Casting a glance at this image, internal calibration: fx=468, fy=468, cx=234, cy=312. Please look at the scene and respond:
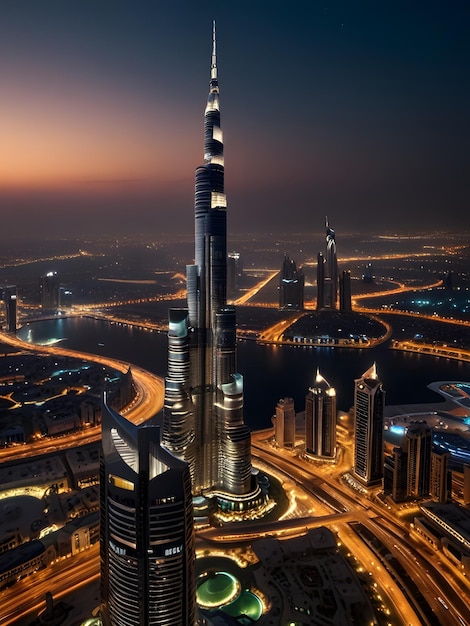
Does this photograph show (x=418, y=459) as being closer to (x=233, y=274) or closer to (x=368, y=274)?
(x=233, y=274)

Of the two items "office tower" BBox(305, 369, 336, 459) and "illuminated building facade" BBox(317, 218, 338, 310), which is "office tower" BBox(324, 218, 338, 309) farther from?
"office tower" BBox(305, 369, 336, 459)

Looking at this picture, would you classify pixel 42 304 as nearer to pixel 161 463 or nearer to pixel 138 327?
pixel 138 327

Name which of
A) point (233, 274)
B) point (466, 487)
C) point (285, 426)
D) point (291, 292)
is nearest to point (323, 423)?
point (285, 426)

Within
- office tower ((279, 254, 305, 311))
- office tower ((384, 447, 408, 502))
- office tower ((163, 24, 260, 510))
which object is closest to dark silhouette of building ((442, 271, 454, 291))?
office tower ((279, 254, 305, 311))

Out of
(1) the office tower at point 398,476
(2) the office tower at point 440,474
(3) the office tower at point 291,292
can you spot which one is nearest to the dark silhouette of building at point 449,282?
(3) the office tower at point 291,292

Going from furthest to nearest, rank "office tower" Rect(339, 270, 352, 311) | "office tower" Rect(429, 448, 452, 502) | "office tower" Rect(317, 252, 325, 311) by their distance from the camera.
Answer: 1. "office tower" Rect(317, 252, 325, 311)
2. "office tower" Rect(339, 270, 352, 311)
3. "office tower" Rect(429, 448, 452, 502)

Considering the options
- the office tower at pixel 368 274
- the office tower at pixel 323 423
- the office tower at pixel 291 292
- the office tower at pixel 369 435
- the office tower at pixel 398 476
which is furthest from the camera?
the office tower at pixel 368 274

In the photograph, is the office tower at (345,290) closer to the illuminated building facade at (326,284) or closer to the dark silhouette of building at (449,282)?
the illuminated building facade at (326,284)

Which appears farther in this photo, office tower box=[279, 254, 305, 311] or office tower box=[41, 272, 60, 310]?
office tower box=[41, 272, 60, 310]
